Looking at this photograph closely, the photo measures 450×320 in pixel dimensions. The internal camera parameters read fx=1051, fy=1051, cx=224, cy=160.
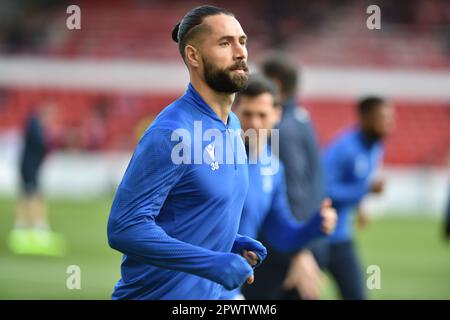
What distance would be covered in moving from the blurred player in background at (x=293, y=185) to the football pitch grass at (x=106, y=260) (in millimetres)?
4315

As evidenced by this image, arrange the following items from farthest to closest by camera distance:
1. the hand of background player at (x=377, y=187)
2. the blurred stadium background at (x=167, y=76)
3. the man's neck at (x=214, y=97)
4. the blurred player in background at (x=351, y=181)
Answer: the blurred stadium background at (x=167, y=76)
the hand of background player at (x=377, y=187)
the blurred player in background at (x=351, y=181)
the man's neck at (x=214, y=97)

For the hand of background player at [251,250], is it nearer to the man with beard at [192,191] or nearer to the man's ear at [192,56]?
the man with beard at [192,191]

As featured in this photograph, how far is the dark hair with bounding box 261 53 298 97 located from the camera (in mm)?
8203

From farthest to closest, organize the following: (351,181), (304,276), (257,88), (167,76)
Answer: (167,76) → (351,181) → (304,276) → (257,88)

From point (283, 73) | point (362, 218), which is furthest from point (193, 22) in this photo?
point (362, 218)

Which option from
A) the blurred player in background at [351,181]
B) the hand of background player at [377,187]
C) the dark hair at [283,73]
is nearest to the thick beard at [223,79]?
the dark hair at [283,73]

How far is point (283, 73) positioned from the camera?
8227 millimetres

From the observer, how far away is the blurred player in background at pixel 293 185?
750cm

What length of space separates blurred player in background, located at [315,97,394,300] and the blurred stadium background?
15.1m

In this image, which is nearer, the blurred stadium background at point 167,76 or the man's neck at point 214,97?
the man's neck at point 214,97

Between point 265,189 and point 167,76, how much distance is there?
24171 millimetres

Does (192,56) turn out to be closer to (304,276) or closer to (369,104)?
(304,276)

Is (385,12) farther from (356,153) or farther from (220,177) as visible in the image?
(220,177)
